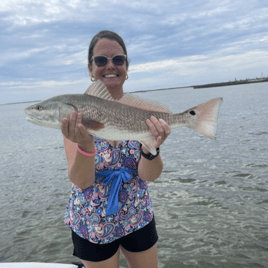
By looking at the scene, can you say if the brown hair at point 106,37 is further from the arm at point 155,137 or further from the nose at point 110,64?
the arm at point 155,137

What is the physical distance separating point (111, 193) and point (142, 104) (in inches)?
45.4

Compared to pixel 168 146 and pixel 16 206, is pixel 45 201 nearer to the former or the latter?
pixel 16 206

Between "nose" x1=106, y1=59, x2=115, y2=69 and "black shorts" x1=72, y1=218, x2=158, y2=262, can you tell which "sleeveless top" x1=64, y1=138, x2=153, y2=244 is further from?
"nose" x1=106, y1=59, x2=115, y2=69

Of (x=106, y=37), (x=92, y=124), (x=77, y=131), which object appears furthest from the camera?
(x=106, y=37)

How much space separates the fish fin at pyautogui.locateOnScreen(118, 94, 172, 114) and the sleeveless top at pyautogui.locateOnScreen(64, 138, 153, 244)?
0.51m

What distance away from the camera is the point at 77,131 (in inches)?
109

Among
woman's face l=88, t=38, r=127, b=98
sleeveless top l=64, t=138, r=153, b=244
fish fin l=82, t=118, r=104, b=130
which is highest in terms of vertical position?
woman's face l=88, t=38, r=127, b=98

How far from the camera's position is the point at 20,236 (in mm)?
8625

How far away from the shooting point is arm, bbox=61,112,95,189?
9.11 ft

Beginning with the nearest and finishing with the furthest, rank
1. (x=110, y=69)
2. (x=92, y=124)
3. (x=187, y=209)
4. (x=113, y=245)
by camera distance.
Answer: (x=92, y=124) < (x=113, y=245) < (x=110, y=69) < (x=187, y=209)

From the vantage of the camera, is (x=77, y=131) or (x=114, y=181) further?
(x=114, y=181)

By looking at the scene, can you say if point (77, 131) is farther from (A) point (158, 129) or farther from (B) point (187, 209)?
(B) point (187, 209)

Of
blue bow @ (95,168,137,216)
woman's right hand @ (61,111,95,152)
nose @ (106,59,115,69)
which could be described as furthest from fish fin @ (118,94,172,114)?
blue bow @ (95,168,137,216)

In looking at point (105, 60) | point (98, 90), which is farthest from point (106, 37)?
point (98, 90)
